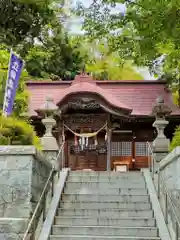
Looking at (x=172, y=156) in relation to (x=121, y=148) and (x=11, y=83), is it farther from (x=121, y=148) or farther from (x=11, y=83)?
(x=121, y=148)

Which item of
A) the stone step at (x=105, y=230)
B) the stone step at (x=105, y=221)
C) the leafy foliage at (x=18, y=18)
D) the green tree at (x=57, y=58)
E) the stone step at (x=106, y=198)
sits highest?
the green tree at (x=57, y=58)

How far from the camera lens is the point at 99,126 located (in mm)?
18594

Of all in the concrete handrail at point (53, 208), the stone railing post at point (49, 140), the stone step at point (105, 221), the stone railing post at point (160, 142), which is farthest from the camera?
the stone railing post at point (49, 140)

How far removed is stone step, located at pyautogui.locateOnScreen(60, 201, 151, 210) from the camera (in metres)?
10.4

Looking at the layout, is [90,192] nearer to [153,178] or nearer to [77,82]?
[153,178]

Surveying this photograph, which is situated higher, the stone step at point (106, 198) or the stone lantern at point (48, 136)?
the stone lantern at point (48, 136)

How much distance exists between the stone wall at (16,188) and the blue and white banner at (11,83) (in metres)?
3.07

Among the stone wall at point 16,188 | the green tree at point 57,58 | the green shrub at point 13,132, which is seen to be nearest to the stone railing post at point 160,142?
the green shrub at point 13,132

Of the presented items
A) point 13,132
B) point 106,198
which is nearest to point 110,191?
point 106,198

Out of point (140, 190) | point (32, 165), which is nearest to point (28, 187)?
point (32, 165)

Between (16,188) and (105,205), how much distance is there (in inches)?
104

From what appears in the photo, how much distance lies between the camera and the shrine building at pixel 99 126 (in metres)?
17.7

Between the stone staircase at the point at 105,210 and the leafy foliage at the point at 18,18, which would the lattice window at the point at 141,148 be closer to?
the stone staircase at the point at 105,210

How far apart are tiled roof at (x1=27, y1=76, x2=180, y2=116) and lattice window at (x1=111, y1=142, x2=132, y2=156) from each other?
5.09 feet
